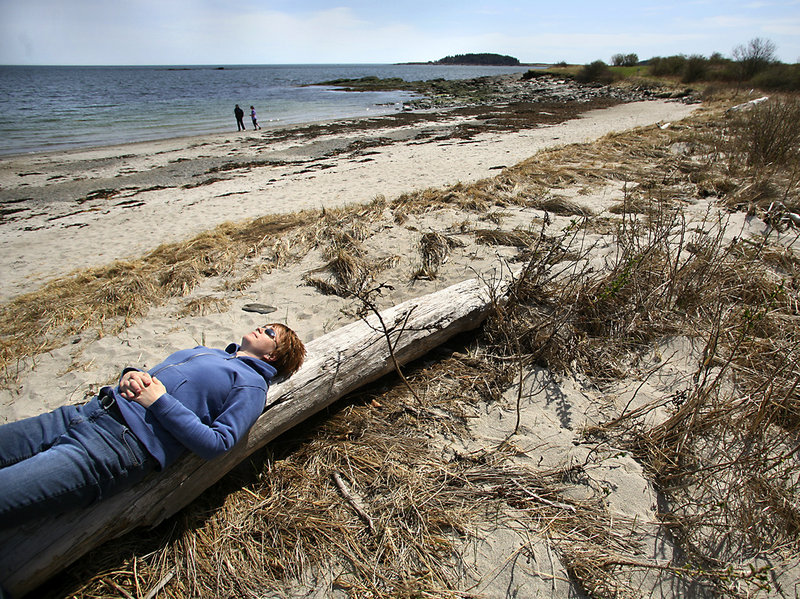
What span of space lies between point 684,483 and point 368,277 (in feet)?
10.8

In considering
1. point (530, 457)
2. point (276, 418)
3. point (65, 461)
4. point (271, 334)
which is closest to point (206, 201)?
point (271, 334)

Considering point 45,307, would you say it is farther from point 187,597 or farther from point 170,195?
point 170,195

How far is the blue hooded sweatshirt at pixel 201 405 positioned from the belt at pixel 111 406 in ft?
0.08

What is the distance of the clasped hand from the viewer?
1.88m

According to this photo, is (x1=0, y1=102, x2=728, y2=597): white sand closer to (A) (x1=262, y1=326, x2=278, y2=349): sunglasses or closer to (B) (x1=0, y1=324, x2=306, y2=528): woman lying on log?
(B) (x1=0, y1=324, x2=306, y2=528): woman lying on log

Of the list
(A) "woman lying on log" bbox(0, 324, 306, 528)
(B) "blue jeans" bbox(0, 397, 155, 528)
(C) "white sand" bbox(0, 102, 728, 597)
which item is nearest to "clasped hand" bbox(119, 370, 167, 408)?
(A) "woman lying on log" bbox(0, 324, 306, 528)

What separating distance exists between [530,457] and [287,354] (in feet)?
4.98

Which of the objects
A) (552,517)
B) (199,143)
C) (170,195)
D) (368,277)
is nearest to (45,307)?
(368,277)

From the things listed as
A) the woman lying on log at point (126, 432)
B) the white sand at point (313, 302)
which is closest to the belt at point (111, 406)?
the woman lying on log at point (126, 432)

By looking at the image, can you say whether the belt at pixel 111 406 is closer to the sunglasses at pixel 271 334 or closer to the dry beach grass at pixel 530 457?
the dry beach grass at pixel 530 457

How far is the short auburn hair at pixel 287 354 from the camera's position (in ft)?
7.61

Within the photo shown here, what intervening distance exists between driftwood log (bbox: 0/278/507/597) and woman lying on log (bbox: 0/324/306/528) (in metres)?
0.09

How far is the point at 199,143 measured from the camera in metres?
17.3

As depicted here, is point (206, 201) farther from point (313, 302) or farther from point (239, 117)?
point (239, 117)
